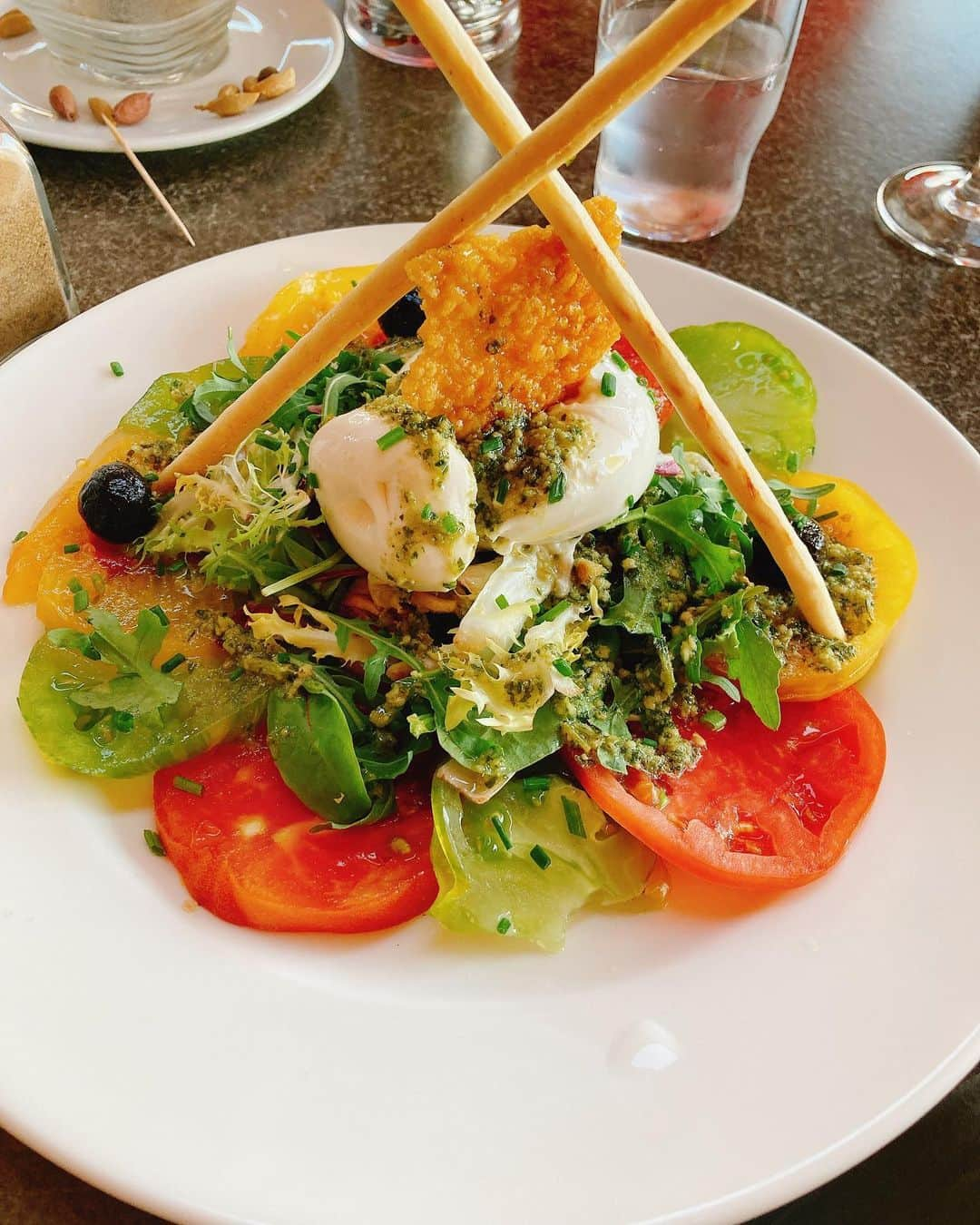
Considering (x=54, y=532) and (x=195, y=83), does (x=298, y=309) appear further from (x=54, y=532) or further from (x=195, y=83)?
(x=195, y=83)

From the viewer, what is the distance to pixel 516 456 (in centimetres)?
171

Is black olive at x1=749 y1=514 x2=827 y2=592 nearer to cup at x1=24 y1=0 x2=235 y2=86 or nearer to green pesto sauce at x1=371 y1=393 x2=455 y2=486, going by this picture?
green pesto sauce at x1=371 y1=393 x2=455 y2=486

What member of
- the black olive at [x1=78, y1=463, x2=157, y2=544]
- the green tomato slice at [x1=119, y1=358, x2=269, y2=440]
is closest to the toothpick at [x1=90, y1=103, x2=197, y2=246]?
the green tomato slice at [x1=119, y1=358, x2=269, y2=440]

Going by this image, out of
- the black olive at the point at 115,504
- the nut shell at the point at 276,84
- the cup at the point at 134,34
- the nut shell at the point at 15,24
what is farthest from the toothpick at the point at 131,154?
the black olive at the point at 115,504

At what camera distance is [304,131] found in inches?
129

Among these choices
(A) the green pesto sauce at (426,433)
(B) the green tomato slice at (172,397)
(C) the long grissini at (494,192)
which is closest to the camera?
(C) the long grissini at (494,192)

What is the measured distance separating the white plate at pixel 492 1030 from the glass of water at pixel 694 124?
4.94 feet

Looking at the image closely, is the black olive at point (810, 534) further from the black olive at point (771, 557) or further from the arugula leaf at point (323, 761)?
the arugula leaf at point (323, 761)

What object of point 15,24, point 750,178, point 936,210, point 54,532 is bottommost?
point 936,210

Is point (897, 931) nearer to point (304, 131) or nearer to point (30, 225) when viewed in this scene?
point (30, 225)

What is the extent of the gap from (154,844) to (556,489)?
817mm

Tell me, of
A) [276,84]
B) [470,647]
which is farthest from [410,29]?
[470,647]

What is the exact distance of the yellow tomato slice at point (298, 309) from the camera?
2186mm

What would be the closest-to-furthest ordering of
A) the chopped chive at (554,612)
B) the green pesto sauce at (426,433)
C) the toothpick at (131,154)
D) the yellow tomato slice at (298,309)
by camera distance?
the green pesto sauce at (426,433), the chopped chive at (554,612), the yellow tomato slice at (298,309), the toothpick at (131,154)
